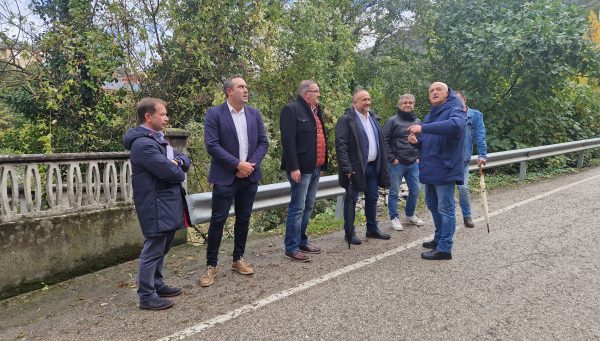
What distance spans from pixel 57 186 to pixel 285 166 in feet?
7.27

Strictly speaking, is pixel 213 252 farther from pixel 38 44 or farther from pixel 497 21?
pixel 497 21

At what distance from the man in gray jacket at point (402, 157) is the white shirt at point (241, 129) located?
2.47 m

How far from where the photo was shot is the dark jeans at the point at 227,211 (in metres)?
4.14

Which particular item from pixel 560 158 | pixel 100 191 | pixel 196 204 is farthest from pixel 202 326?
pixel 560 158

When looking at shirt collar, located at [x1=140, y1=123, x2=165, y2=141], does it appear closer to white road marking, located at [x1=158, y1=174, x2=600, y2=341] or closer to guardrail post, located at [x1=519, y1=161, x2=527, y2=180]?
white road marking, located at [x1=158, y1=174, x2=600, y2=341]

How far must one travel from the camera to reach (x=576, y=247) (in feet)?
15.4

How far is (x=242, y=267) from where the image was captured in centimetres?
427

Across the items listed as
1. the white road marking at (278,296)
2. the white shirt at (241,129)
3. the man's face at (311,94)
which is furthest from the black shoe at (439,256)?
the white shirt at (241,129)

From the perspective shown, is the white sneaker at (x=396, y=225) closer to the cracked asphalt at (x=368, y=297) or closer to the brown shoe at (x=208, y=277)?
the cracked asphalt at (x=368, y=297)

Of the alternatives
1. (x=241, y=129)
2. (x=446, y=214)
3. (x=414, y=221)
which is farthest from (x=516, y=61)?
(x=241, y=129)

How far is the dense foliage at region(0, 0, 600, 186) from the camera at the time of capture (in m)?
8.23

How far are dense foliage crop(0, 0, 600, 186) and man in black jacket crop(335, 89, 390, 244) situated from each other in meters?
3.93

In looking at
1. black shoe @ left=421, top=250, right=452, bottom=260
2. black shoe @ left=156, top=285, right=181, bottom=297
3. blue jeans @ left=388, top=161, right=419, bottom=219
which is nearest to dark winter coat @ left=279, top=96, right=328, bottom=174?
black shoe @ left=421, top=250, right=452, bottom=260

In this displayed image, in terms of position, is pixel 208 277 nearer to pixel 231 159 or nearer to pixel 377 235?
pixel 231 159
